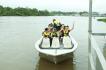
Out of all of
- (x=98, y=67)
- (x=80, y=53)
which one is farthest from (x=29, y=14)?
(x=98, y=67)

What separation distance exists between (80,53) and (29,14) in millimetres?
123363

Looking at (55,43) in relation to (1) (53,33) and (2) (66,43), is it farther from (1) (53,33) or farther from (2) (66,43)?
(1) (53,33)

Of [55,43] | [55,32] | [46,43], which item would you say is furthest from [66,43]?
[55,32]

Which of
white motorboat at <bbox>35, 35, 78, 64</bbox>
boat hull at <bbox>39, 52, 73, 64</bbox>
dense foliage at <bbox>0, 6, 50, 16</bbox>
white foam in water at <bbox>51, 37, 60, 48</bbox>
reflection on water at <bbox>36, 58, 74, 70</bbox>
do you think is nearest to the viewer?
white motorboat at <bbox>35, 35, 78, 64</bbox>

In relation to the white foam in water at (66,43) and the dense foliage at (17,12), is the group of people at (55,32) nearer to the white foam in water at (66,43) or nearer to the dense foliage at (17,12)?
the white foam in water at (66,43)

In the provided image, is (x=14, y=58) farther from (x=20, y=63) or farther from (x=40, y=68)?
(x=40, y=68)

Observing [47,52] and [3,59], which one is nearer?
[47,52]

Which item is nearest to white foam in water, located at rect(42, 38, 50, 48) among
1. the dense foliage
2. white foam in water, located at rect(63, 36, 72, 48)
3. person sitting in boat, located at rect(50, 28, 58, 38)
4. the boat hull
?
person sitting in boat, located at rect(50, 28, 58, 38)

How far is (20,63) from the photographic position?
14.5 meters

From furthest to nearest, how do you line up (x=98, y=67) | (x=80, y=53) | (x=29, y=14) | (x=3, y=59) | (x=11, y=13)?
(x=29, y=14), (x=11, y=13), (x=80, y=53), (x=3, y=59), (x=98, y=67)

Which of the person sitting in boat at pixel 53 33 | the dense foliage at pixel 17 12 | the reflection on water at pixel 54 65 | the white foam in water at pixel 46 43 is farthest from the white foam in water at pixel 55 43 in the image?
the dense foliage at pixel 17 12

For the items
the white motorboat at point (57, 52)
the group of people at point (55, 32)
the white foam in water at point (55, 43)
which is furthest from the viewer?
the group of people at point (55, 32)

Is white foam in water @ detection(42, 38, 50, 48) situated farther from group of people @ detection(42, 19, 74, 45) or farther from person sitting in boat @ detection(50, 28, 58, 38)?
person sitting in boat @ detection(50, 28, 58, 38)

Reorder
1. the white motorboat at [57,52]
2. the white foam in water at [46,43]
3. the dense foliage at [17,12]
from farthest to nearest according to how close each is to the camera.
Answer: the dense foliage at [17,12] → the white foam in water at [46,43] → the white motorboat at [57,52]
